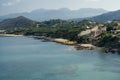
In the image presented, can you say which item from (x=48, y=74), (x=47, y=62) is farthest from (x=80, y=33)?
(x=48, y=74)

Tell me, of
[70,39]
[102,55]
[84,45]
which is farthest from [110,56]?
[70,39]

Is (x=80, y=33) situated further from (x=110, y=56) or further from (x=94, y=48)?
(x=110, y=56)

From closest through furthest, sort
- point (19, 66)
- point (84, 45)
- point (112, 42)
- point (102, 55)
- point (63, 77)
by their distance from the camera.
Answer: point (63, 77) < point (19, 66) < point (102, 55) < point (112, 42) < point (84, 45)

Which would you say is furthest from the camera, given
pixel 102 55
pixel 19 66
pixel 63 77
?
pixel 102 55

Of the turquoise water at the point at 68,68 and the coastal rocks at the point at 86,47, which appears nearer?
the turquoise water at the point at 68,68

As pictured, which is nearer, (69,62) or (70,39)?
(69,62)

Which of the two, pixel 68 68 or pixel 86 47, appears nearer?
pixel 68 68

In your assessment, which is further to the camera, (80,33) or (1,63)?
(80,33)

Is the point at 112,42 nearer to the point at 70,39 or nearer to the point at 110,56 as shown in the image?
the point at 110,56

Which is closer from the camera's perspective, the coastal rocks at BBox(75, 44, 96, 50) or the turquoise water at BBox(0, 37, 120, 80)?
the turquoise water at BBox(0, 37, 120, 80)
